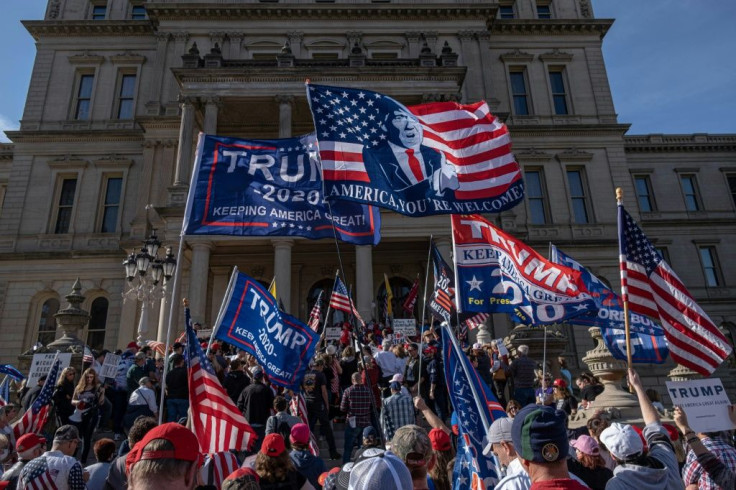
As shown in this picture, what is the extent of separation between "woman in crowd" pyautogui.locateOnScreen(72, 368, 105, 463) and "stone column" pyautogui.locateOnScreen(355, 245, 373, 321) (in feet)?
42.2

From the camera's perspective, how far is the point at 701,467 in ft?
13.4

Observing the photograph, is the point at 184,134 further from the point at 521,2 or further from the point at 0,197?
the point at 521,2

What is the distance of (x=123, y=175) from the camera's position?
29562 millimetres

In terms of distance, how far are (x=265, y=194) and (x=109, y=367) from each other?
601 cm

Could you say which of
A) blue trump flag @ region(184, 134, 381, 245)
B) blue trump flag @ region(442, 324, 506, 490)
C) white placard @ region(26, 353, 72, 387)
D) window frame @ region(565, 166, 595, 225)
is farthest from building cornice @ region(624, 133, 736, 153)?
blue trump flag @ region(442, 324, 506, 490)

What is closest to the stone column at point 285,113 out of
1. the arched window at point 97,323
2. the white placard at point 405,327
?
the white placard at point 405,327

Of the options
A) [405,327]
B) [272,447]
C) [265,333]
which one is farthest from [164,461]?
[405,327]

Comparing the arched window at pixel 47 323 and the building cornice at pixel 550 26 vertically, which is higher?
the building cornice at pixel 550 26

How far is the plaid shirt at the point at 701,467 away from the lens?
407 cm

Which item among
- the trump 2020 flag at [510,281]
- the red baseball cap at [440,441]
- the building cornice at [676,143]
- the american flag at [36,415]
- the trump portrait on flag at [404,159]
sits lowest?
the red baseball cap at [440,441]

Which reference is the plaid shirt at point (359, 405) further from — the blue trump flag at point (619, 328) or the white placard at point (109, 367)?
the white placard at point (109, 367)

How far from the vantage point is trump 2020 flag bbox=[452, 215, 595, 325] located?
6949mm

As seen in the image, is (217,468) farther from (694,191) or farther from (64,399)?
(694,191)

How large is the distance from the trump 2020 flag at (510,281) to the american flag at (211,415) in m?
3.03
